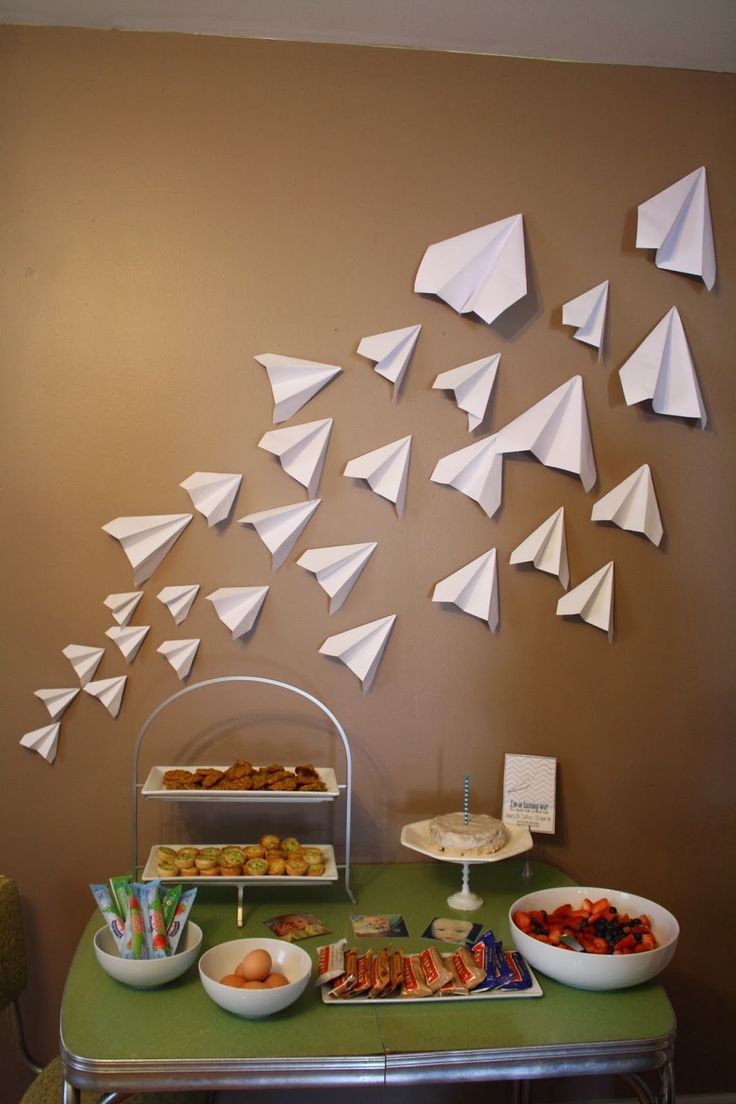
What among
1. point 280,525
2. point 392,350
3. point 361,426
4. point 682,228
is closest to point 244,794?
point 280,525

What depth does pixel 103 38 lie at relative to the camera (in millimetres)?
2098

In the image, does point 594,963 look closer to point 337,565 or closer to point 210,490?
point 337,565

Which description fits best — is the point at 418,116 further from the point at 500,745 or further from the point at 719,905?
the point at 719,905

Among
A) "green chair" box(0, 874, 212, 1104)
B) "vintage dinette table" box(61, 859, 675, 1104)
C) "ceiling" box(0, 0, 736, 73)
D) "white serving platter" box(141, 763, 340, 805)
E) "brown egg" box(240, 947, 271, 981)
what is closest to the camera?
"vintage dinette table" box(61, 859, 675, 1104)

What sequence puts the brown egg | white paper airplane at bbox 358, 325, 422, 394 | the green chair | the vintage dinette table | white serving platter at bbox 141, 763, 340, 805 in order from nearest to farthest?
the vintage dinette table
the brown egg
the green chair
white serving platter at bbox 141, 763, 340, 805
white paper airplane at bbox 358, 325, 422, 394

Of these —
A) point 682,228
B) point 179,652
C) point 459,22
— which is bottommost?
point 179,652

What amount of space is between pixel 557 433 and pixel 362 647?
2.26 ft

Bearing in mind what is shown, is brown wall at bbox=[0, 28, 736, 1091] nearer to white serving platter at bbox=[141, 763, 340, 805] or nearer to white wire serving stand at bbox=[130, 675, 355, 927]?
white wire serving stand at bbox=[130, 675, 355, 927]

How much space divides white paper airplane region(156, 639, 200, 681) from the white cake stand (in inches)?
24.5

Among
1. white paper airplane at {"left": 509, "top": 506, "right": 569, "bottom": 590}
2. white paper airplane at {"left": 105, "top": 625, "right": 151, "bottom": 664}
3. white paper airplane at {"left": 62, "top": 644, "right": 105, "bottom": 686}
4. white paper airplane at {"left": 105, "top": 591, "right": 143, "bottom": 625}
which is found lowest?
white paper airplane at {"left": 62, "top": 644, "right": 105, "bottom": 686}

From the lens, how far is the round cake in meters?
1.88

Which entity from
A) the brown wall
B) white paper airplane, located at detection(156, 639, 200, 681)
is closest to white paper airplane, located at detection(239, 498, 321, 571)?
the brown wall

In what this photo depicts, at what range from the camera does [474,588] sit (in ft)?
7.11

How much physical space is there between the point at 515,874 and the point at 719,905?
0.57 metres
